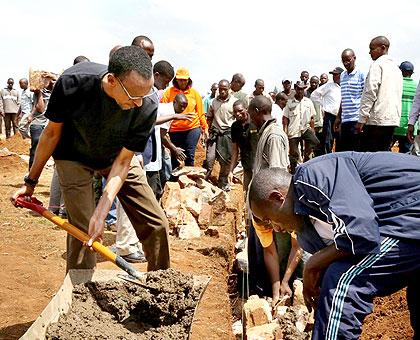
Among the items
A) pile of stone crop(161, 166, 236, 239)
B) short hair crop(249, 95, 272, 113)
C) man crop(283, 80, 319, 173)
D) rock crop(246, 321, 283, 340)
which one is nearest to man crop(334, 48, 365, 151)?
pile of stone crop(161, 166, 236, 239)

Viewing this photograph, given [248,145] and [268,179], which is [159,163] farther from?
[268,179]

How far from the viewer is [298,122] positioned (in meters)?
11.3

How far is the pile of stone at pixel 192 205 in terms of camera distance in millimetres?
7348

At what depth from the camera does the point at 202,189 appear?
8734 millimetres

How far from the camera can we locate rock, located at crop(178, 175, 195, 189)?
27.3ft

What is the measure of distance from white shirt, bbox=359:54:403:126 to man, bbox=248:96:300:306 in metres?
2.27

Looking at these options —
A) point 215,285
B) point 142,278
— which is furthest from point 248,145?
point 142,278

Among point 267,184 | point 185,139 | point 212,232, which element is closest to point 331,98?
point 185,139

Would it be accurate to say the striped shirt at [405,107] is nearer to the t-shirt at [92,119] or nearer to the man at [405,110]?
the man at [405,110]

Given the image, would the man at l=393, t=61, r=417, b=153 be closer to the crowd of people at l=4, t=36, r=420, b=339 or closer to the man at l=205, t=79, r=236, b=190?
the crowd of people at l=4, t=36, r=420, b=339

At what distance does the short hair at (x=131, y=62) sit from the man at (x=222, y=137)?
684cm

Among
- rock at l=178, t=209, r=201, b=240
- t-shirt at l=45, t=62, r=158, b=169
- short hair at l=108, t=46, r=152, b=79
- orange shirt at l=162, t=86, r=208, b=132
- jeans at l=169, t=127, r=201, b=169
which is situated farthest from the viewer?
jeans at l=169, t=127, r=201, b=169

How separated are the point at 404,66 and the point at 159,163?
527cm

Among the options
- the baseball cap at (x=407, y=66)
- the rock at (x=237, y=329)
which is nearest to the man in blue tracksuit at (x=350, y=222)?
the rock at (x=237, y=329)
